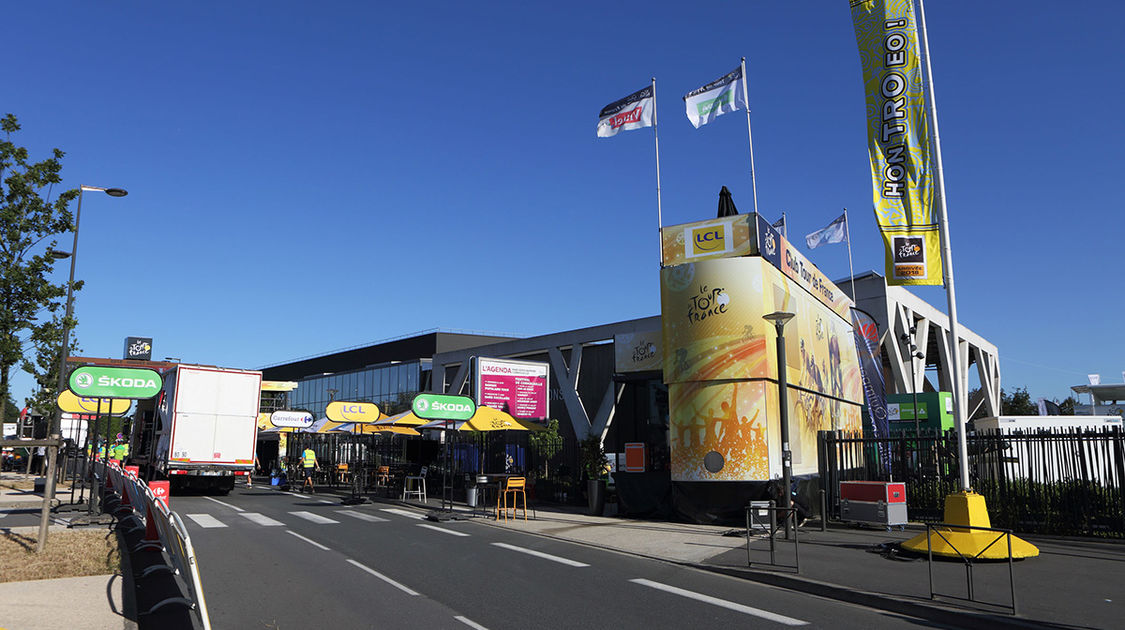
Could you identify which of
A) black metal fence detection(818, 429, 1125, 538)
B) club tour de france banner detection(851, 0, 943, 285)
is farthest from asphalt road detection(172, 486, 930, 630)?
club tour de france banner detection(851, 0, 943, 285)

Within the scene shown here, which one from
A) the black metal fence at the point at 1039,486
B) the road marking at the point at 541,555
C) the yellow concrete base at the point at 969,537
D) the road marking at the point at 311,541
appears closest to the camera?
the yellow concrete base at the point at 969,537

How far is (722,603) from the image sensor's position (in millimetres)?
9102

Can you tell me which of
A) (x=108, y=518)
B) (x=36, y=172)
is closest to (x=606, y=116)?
(x=36, y=172)

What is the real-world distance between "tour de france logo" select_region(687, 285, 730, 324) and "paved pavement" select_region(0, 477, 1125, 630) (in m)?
5.12

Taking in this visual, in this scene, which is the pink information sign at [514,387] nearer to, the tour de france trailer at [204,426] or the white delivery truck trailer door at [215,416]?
the white delivery truck trailer door at [215,416]

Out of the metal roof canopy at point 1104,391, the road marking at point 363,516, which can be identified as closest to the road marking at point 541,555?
the road marking at point 363,516

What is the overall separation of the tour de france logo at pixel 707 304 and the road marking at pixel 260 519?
1094 cm

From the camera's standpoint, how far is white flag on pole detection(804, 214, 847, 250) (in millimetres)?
36375

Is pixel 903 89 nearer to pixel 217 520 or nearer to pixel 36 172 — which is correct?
pixel 217 520

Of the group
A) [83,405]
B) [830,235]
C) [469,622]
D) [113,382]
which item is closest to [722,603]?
[469,622]

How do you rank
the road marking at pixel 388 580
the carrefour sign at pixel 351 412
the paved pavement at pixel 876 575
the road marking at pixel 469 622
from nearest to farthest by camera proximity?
1. the road marking at pixel 469 622
2. the paved pavement at pixel 876 575
3. the road marking at pixel 388 580
4. the carrefour sign at pixel 351 412

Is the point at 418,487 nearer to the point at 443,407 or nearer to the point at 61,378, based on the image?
the point at 443,407

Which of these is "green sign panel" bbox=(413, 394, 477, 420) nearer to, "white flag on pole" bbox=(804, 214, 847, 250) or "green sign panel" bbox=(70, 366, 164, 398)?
"green sign panel" bbox=(70, 366, 164, 398)

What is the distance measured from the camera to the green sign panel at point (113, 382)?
15258mm
